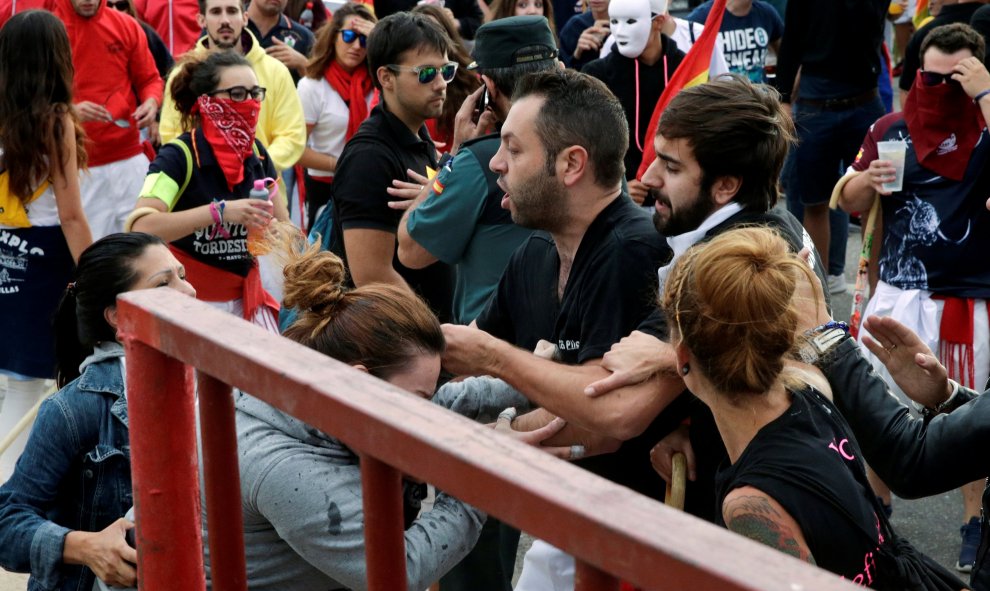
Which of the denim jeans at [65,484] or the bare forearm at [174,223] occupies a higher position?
the denim jeans at [65,484]

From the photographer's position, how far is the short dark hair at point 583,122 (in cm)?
298

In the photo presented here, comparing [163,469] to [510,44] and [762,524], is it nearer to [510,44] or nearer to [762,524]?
[762,524]

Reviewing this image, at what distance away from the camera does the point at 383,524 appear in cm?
140

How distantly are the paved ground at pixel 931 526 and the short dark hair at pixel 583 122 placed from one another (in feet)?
6.98

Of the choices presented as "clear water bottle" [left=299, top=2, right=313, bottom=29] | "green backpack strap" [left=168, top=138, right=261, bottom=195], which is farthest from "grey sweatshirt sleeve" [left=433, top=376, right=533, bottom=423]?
"clear water bottle" [left=299, top=2, right=313, bottom=29]

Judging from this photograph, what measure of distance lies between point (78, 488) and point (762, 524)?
5.20 ft

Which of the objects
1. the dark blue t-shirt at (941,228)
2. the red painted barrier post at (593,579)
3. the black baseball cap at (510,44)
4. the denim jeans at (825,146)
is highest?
the red painted barrier post at (593,579)

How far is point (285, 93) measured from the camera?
6383mm

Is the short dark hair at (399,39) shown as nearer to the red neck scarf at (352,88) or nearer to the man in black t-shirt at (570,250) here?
the man in black t-shirt at (570,250)

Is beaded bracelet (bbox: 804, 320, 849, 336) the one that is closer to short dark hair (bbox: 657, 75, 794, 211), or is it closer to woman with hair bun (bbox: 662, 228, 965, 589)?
woman with hair bun (bbox: 662, 228, 965, 589)

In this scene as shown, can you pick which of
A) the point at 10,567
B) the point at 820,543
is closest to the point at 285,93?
the point at 10,567

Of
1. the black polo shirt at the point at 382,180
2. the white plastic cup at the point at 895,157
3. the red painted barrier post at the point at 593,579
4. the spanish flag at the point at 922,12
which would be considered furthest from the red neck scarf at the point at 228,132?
the spanish flag at the point at 922,12

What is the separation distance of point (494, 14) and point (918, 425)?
18.8 feet

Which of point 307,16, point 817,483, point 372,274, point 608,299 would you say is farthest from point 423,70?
point 307,16
